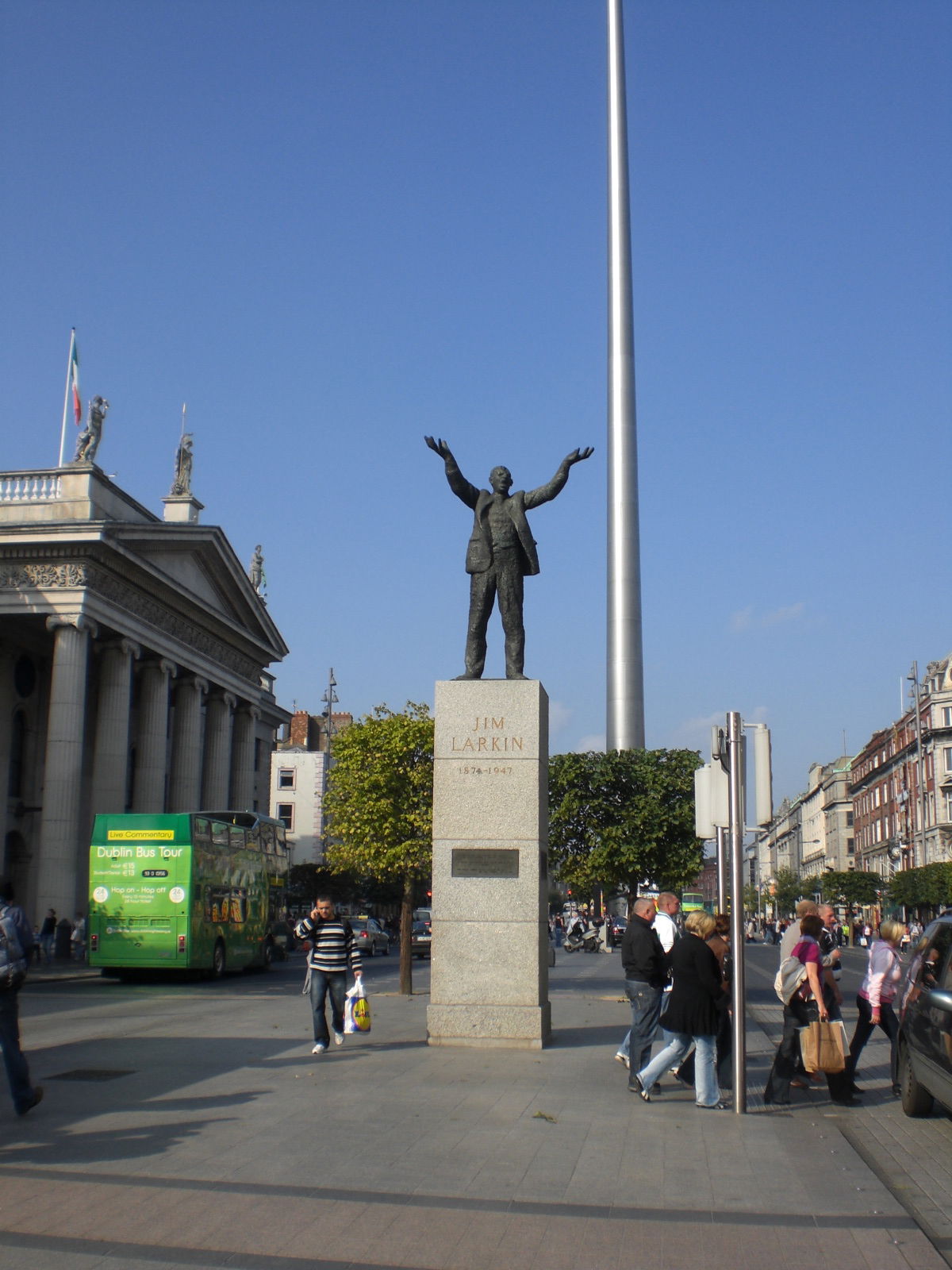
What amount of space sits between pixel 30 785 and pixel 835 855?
11116cm

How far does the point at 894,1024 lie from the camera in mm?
12516

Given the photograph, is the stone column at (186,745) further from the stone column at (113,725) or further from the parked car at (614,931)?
the parked car at (614,931)

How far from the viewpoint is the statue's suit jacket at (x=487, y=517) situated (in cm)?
1541

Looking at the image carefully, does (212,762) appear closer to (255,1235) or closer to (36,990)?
(36,990)

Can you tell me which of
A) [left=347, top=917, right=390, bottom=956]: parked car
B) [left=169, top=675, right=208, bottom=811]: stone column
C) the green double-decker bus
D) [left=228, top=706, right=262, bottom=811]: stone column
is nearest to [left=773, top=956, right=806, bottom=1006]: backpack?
the green double-decker bus

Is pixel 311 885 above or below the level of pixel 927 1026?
below

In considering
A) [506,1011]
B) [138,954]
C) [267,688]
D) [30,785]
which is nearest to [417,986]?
[138,954]

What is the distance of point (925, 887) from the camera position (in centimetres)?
6681

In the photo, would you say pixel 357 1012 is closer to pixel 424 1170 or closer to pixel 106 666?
pixel 424 1170

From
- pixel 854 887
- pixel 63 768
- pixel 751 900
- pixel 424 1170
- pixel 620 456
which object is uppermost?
pixel 620 456

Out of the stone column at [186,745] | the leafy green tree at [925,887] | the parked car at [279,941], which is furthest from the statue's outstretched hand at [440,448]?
the leafy green tree at [925,887]

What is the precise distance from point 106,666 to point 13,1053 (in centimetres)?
3754

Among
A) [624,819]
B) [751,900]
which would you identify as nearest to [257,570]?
[624,819]

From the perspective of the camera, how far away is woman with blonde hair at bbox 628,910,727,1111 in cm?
1045
